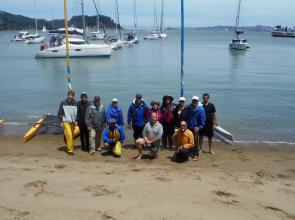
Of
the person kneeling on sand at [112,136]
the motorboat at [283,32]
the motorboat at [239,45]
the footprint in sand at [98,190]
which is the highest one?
the motorboat at [283,32]

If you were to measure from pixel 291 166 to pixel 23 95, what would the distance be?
55.7 feet

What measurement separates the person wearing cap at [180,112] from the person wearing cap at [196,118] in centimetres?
14

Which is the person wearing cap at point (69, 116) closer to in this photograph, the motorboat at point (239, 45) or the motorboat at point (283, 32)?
the motorboat at point (239, 45)

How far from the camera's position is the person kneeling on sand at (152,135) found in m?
9.45

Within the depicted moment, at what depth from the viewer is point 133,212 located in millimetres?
6055

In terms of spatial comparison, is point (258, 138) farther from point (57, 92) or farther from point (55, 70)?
point (55, 70)

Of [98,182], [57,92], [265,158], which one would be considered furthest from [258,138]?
Result: [57,92]

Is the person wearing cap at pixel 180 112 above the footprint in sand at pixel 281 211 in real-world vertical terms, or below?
above

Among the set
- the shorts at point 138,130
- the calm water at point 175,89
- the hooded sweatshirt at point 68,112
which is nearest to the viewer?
the hooded sweatshirt at point 68,112

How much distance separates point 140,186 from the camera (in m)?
7.20

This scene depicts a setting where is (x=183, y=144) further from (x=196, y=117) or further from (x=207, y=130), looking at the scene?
(x=207, y=130)

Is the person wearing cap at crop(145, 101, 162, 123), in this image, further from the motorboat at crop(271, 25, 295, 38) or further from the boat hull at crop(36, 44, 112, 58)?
the motorboat at crop(271, 25, 295, 38)

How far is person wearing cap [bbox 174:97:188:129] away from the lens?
9711 millimetres

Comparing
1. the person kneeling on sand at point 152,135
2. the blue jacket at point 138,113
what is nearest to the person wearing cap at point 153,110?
the blue jacket at point 138,113
